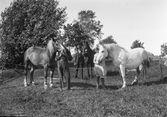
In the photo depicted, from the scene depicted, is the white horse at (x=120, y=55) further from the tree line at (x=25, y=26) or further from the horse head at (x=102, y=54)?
the tree line at (x=25, y=26)

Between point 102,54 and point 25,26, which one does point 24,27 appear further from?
point 102,54

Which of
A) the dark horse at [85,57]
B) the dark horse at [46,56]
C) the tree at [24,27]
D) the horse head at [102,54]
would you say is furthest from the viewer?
the tree at [24,27]

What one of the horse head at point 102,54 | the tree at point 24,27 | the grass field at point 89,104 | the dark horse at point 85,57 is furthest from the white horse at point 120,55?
the tree at point 24,27

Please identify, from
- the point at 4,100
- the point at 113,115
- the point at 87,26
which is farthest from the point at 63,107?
the point at 87,26

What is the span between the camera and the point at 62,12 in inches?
1099

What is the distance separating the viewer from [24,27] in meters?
24.4

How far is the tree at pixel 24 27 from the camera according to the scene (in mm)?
23188

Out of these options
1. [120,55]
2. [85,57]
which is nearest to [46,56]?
[120,55]

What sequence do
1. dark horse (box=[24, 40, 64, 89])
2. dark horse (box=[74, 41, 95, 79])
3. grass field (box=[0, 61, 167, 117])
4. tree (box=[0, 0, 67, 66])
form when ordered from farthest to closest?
tree (box=[0, 0, 67, 66]), dark horse (box=[74, 41, 95, 79]), dark horse (box=[24, 40, 64, 89]), grass field (box=[0, 61, 167, 117])

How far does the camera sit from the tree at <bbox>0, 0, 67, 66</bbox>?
76.1 ft

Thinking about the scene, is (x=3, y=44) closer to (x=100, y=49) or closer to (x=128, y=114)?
(x=100, y=49)

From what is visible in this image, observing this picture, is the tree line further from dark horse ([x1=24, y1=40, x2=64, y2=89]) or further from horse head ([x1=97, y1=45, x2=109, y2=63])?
horse head ([x1=97, y1=45, x2=109, y2=63])

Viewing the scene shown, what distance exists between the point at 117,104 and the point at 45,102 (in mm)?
2824

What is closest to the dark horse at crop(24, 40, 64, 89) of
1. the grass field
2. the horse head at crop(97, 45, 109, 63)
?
the grass field
